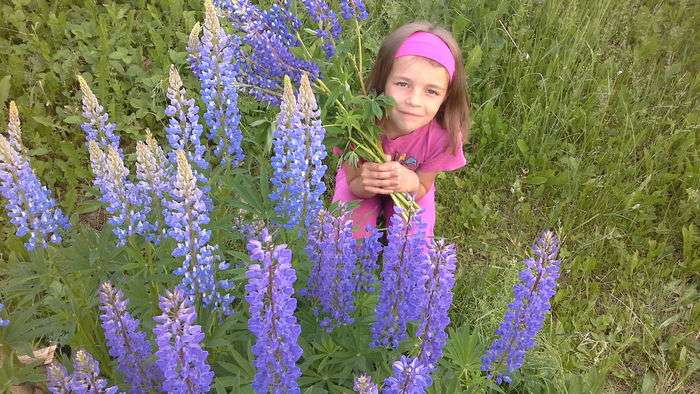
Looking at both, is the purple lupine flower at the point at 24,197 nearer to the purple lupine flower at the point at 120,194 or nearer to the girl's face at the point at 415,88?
the purple lupine flower at the point at 120,194

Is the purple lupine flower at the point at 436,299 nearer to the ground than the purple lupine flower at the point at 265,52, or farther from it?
nearer to the ground

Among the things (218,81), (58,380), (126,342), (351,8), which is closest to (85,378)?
(58,380)

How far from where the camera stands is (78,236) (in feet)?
8.20

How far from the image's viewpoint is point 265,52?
2553 millimetres

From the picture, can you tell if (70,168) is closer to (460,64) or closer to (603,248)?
(460,64)

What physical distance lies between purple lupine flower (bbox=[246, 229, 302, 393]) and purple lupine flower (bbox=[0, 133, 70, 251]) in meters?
1.03

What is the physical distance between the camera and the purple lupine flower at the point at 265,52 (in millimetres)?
2535

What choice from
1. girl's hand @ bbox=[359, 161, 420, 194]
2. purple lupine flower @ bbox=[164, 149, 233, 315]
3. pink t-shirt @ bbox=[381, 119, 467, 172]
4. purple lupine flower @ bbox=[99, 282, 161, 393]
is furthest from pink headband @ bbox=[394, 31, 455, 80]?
purple lupine flower @ bbox=[99, 282, 161, 393]

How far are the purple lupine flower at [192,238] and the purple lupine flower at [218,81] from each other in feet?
1.43

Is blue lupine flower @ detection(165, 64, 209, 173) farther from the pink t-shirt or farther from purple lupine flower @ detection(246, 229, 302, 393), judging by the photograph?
the pink t-shirt

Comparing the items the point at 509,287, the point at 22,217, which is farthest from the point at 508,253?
the point at 22,217

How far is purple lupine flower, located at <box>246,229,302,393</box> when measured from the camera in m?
1.57

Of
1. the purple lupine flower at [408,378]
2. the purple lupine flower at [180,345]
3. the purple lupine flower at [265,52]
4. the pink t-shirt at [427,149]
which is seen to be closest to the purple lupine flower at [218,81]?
the purple lupine flower at [265,52]

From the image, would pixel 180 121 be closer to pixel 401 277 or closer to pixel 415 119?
pixel 401 277
